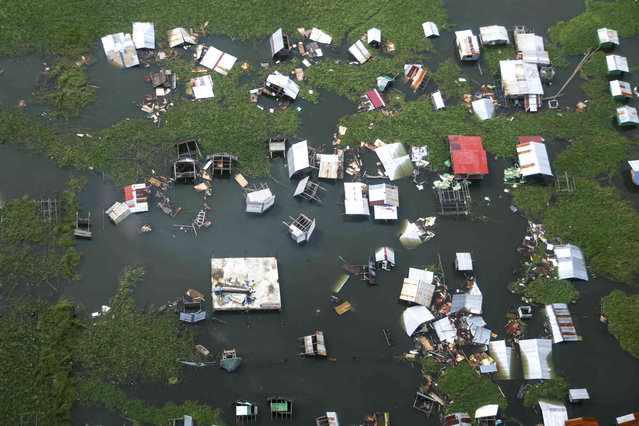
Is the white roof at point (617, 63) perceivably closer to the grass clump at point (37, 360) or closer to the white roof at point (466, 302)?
the white roof at point (466, 302)

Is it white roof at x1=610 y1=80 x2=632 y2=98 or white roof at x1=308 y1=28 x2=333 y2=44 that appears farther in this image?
white roof at x1=308 y1=28 x2=333 y2=44

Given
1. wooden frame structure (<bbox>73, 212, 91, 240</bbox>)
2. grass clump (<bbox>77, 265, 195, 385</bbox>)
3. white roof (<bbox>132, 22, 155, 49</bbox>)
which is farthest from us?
white roof (<bbox>132, 22, 155, 49</bbox>)

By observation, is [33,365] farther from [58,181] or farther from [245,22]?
[245,22]

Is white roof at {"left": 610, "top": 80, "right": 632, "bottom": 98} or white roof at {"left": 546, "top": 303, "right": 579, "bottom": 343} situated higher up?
white roof at {"left": 610, "top": 80, "right": 632, "bottom": 98}

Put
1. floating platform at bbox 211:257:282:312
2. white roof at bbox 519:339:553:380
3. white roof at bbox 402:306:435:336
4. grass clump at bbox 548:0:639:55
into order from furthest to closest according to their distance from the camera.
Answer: grass clump at bbox 548:0:639:55 → white roof at bbox 402:306:435:336 → floating platform at bbox 211:257:282:312 → white roof at bbox 519:339:553:380

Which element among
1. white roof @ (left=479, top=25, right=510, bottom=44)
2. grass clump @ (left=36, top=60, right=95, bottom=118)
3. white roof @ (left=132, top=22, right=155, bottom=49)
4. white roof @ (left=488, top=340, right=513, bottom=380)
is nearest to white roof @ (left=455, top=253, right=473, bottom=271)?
white roof @ (left=488, top=340, right=513, bottom=380)

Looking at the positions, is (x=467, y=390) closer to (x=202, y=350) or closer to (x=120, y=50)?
(x=202, y=350)

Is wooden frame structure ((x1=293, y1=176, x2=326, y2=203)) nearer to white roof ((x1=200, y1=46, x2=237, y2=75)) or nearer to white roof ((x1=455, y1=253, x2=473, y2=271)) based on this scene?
white roof ((x1=455, y1=253, x2=473, y2=271))

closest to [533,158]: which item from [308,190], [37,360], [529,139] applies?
[529,139]
